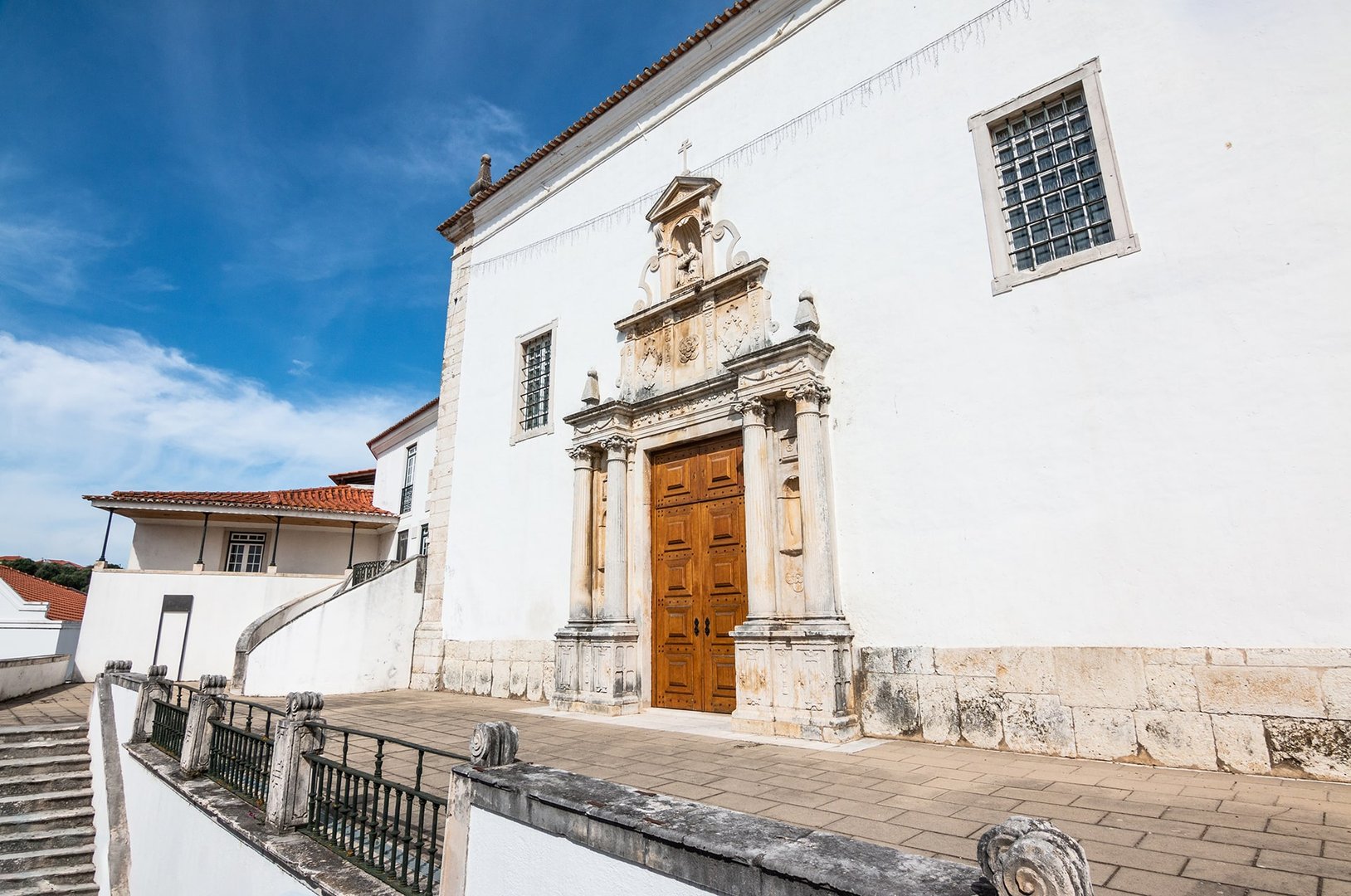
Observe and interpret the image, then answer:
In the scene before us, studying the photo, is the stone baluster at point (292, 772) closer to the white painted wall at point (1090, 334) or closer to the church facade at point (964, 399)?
the church facade at point (964, 399)

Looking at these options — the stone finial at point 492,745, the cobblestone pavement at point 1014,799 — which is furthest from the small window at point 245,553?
the stone finial at point 492,745

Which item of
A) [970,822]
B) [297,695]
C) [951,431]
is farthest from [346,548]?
[970,822]

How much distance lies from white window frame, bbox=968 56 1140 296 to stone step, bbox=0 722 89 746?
12532mm

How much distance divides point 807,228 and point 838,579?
151 inches

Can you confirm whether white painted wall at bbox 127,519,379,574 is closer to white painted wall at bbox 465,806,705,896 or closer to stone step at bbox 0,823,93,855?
stone step at bbox 0,823,93,855

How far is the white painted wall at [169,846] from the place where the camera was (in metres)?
4.70

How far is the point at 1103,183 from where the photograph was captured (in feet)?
18.4

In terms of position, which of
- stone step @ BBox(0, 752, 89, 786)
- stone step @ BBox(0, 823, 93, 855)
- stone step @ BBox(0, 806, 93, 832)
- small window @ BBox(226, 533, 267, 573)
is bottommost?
stone step @ BBox(0, 823, 93, 855)

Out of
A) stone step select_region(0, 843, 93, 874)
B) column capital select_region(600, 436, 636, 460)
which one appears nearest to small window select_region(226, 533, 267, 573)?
stone step select_region(0, 843, 93, 874)

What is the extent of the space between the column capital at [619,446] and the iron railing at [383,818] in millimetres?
4201

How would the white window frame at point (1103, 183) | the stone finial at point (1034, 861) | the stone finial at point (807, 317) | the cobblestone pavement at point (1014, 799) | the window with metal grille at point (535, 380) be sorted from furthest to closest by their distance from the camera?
the window with metal grille at point (535, 380) → the stone finial at point (807, 317) → the white window frame at point (1103, 183) → the cobblestone pavement at point (1014, 799) → the stone finial at point (1034, 861)

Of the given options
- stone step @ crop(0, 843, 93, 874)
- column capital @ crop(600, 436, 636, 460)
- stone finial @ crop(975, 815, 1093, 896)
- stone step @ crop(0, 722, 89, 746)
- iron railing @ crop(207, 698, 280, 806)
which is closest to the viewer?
stone finial @ crop(975, 815, 1093, 896)

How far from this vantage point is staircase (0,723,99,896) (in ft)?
25.6

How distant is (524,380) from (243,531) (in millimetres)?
10654
